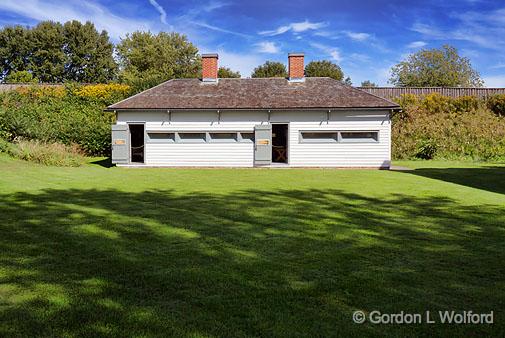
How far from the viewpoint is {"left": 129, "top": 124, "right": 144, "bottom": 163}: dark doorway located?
22.6 metres

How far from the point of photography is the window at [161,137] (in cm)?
2108

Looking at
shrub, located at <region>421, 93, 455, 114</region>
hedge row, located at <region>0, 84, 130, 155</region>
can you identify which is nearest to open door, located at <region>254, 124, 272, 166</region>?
hedge row, located at <region>0, 84, 130, 155</region>

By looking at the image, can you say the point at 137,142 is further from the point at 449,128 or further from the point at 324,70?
the point at 324,70

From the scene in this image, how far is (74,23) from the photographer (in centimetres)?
5516

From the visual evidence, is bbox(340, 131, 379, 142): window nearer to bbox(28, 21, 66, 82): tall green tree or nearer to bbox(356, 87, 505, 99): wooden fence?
bbox(356, 87, 505, 99): wooden fence

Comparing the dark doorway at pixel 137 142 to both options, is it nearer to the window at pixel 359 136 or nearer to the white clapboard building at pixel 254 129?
the white clapboard building at pixel 254 129

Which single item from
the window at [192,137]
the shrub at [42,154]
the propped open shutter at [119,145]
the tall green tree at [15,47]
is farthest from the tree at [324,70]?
the shrub at [42,154]

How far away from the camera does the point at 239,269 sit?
4664mm

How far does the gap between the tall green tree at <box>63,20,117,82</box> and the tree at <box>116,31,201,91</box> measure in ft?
23.9

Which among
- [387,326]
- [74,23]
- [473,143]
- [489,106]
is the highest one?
[74,23]

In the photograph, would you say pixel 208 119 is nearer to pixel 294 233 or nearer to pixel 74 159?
pixel 74 159

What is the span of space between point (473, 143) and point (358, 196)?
694 inches

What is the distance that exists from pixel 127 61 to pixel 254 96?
3284 cm

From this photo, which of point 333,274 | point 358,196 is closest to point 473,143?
point 358,196
